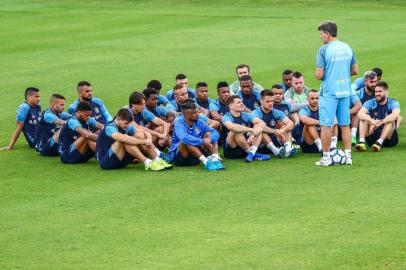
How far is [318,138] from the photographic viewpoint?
64.3ft

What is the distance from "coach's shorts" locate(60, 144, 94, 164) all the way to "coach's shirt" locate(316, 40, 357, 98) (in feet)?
13.5

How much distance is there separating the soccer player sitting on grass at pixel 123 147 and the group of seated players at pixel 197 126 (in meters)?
0.02

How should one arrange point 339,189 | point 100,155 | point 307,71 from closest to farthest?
point 339,189 < point 100,155 < point 307,71

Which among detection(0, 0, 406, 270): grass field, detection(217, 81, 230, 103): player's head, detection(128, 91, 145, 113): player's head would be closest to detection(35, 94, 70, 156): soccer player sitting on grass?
detection(0, 0, 406, 270): grass field

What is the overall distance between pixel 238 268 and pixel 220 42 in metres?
22.8

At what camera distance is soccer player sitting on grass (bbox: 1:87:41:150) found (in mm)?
20734

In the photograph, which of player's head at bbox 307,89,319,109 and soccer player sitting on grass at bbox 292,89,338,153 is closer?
soccer player sitting on grass at bbox 292,89,338,153

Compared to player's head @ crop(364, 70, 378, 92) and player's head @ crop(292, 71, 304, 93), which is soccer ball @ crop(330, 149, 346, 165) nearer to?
player's head @ crop(364, 70, 378, 92)

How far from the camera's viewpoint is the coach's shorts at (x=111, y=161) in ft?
60.0

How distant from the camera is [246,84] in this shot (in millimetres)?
20859

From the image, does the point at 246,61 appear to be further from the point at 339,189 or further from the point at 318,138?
the point at 339,189

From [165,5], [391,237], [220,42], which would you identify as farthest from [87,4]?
[391,237]

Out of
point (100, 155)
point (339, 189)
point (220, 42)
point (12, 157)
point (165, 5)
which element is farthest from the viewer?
point (165, 5)

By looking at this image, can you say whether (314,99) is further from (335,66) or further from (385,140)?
(335,66)
